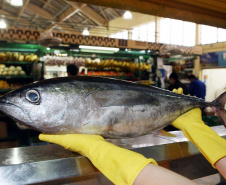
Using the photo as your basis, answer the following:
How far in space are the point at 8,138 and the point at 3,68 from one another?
1921 millimetres

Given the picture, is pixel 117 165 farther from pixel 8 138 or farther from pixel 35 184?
pixel 8 138

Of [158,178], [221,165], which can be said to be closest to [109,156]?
[158,178]

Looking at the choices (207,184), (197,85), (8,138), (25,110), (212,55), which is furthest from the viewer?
(212,55)

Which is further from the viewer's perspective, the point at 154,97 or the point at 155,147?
the point at 155,147

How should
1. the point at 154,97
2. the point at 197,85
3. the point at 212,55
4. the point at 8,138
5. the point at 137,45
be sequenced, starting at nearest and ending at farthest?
the point at 154,97 < the point at 8,138 < the point at 197,85 < the point at 137,45 < the point at 212,55

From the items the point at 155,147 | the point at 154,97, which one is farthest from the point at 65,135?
the point at 155,147

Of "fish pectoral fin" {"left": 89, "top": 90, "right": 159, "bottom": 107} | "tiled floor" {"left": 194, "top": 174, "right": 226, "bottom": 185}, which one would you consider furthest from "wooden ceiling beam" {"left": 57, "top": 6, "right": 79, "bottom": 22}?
"fish pectoral fin" {"left": 89, "top": 90, "right": 159, "bottom": 107}

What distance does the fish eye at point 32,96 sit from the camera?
2.55 feet

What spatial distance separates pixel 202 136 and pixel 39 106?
29.0 inches

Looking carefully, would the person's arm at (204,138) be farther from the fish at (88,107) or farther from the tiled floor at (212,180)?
the tiled floor at (212,180)

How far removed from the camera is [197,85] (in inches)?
243

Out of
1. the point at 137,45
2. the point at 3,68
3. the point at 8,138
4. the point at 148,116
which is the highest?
the point at 137,45

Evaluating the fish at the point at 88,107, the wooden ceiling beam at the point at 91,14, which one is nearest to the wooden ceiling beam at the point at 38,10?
the wooden ceiling beam at the point at 91,14

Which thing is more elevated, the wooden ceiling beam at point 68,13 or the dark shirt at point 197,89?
the wooden ceiling beam at point 68,13
